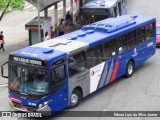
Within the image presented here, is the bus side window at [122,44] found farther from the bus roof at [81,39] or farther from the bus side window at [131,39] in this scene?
the bus side window at [131,39]

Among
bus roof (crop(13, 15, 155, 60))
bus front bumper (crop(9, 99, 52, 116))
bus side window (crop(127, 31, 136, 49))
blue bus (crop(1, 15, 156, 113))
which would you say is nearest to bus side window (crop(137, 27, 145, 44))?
blue bus (crop(1, 15, 156, 113))

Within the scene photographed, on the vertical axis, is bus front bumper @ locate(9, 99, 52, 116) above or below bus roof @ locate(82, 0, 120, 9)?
below

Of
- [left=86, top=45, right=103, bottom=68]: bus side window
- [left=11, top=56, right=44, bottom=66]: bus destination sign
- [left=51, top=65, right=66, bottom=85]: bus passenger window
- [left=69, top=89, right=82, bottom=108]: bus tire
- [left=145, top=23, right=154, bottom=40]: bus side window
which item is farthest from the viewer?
[left=145, top=23, right=154, bottom=40]: bus side window

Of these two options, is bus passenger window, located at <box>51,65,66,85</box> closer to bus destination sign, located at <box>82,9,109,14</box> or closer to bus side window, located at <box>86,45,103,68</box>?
bus side window, located at <box>86,45,103,68</box>

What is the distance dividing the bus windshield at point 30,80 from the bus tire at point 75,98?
68.7 inches

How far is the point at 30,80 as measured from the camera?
45.2ft

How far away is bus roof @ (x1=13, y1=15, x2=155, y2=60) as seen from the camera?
46.3 feet

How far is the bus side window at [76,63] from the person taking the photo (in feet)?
48.3

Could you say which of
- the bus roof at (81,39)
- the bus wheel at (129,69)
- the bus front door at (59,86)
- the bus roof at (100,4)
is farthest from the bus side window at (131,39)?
the bus roof at (100,4)

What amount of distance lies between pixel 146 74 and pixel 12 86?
805 centimetres

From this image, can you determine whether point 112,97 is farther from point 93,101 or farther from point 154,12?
point 154,12

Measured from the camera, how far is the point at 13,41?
94.2 ft

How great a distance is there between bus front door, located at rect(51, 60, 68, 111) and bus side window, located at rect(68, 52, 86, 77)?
484 mm

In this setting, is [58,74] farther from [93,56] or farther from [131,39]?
[131,39]
